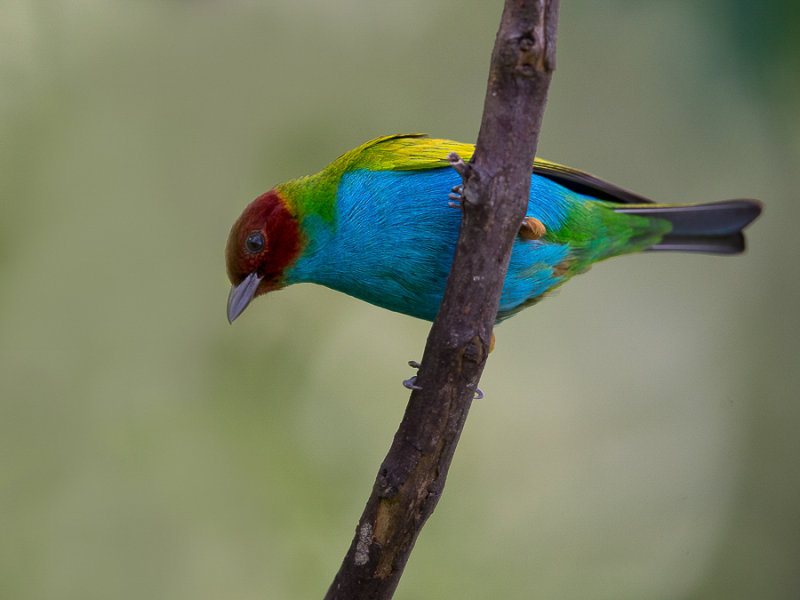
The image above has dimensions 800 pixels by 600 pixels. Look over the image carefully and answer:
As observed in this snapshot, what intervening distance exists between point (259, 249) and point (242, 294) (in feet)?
0.55

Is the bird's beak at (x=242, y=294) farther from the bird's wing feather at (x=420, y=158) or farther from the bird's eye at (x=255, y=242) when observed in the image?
the bird's wing feather at (x=420, y=158)

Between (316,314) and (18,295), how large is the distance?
4.70ft

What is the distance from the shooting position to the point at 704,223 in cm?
313

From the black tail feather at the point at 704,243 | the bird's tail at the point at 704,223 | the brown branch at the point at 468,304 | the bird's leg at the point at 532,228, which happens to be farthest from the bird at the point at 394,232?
the brown branch at the point at 468,304

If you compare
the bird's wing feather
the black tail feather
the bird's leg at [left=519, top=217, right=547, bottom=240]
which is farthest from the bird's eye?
the black tail feather

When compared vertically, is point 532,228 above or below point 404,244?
above

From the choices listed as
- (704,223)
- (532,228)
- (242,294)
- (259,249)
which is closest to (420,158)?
(532,228)

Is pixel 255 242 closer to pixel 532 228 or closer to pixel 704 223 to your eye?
pixel 532 228

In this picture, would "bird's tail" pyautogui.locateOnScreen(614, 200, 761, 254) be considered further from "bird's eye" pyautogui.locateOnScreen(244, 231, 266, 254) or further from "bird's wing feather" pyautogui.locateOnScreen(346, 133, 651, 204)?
"bird's eye" pyautogui.locateOnScreen(244, 231, 266, 254)

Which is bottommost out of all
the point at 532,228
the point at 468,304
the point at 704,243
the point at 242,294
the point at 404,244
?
the point at 242,294

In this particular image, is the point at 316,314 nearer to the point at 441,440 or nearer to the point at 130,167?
the point at 130,167

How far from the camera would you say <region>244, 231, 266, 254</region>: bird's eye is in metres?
2.69

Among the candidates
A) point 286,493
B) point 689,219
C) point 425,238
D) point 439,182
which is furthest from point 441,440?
point 286,493

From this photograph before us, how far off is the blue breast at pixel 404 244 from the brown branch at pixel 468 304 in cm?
59
